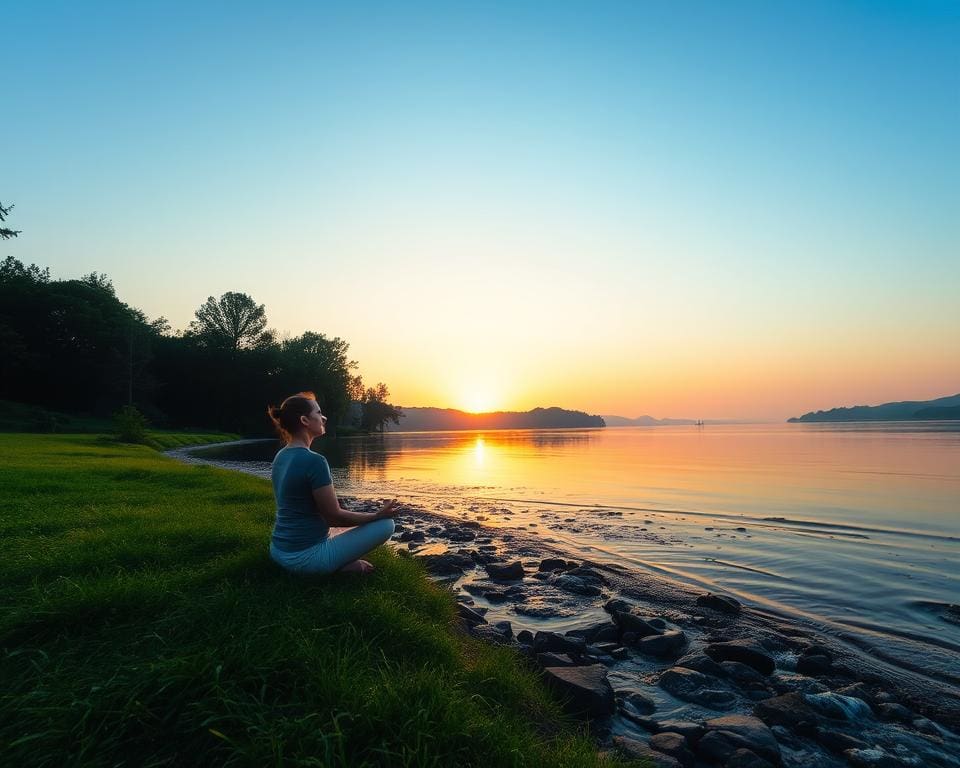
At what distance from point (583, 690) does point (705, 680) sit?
7.04 ft

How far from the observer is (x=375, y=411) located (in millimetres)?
163125

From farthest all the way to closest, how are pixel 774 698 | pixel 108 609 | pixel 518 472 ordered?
pixel 518 472, pixel 774 698, pixel 108 609

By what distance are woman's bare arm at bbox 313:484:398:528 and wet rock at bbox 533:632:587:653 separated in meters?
3.09

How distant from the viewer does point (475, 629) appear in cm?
899

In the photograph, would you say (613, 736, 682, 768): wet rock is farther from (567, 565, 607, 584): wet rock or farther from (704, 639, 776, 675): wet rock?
(567, 565, 607, 584): wet rock

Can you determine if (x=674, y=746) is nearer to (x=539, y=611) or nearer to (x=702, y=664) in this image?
(x=702, y=664)

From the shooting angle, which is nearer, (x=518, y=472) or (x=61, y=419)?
(x=518, y=472)

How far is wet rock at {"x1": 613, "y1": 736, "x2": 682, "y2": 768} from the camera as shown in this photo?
5523mm

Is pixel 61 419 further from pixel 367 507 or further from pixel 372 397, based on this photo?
pixel 372 397

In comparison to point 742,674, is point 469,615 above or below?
above

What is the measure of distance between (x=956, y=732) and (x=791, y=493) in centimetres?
2257

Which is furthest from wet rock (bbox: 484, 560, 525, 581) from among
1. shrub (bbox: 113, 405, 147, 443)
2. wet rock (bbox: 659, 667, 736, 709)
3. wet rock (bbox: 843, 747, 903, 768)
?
shrub (bbox: 113, 405, 147, 443)

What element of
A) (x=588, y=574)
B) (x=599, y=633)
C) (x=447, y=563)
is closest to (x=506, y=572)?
(x=447, y=563)

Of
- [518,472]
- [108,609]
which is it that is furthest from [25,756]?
[518,472]
